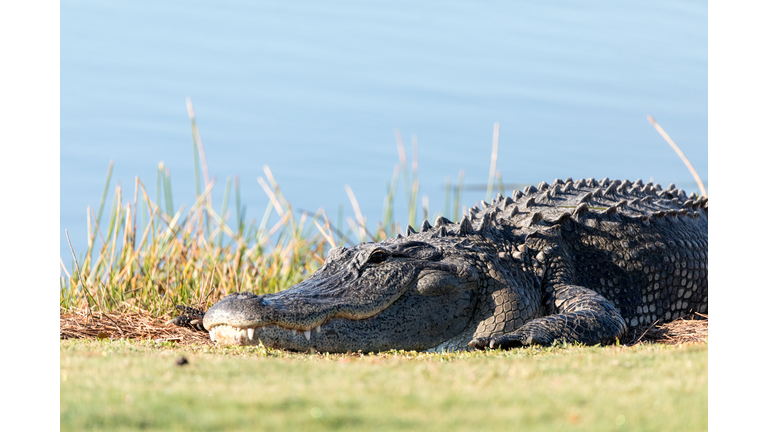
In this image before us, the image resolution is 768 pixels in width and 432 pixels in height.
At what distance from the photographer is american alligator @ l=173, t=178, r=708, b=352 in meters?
4.23

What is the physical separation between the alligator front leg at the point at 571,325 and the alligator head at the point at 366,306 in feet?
1.33

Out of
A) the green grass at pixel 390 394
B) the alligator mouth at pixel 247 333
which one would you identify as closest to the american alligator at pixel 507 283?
the alligator mouth at pixel 247 333

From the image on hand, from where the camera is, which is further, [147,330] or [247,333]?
[147,330]

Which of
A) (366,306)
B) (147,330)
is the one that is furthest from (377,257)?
(147,330)

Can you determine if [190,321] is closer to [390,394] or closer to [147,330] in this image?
[147,330]

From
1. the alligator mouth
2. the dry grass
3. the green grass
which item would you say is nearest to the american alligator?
the alligator mouth

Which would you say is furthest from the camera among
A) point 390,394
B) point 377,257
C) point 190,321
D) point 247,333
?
point 190,321

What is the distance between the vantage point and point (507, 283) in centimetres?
496

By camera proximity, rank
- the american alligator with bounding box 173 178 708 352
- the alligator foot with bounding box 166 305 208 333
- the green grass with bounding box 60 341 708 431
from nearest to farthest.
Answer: the green grass with bounding box 60 341 708 431
the american alligator with bounding box 173 178 708 352
the alligator foot with bounding box 166 305 208 333

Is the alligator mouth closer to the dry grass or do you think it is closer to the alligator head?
the alligator head

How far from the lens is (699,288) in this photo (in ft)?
19.8

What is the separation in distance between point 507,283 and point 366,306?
110 cm

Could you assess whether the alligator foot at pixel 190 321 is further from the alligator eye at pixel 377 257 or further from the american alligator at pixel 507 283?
the alligator eye at pixel 377 257
